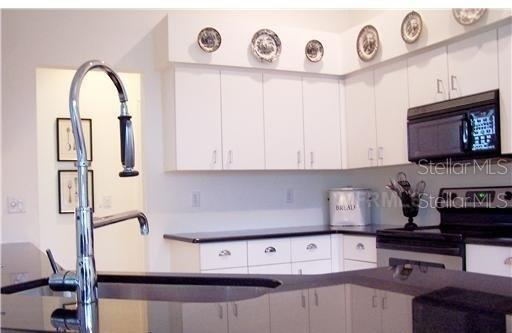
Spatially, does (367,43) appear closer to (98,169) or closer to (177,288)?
(98,169)

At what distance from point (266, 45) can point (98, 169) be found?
74.8 inches

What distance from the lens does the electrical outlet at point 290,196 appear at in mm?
4336

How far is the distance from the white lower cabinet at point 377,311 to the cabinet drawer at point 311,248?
235 centimetres

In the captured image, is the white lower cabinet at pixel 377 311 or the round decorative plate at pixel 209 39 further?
the round decorative plate at pixel 209 39

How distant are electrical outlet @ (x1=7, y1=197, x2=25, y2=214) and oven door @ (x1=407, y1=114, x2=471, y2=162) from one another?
2589mm

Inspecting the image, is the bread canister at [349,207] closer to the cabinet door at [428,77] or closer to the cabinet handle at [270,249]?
the cabinet handle at [270,249]

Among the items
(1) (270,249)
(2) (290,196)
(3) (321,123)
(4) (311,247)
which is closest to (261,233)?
(1) (270,249)

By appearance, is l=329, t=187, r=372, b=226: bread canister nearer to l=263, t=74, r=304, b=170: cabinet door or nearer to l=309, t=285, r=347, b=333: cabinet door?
l=263, t=74, r=304, b=170: cabinet door

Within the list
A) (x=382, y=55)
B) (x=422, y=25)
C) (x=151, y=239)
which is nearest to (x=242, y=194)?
(x=151, y=239)

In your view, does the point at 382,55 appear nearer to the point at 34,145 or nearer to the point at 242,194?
the point at 242,194

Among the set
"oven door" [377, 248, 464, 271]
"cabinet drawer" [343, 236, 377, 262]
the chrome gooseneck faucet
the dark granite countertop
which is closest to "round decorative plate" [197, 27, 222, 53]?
"cabinet drawer" [343, 236, 377, 262]

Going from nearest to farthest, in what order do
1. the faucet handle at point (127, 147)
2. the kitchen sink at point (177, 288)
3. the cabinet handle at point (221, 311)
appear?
the cabinet handle at point (221, 311)
the faucet handle at point (127, 147)
the kitchen sink at point (177, 288)

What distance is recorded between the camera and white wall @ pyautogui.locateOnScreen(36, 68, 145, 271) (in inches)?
175

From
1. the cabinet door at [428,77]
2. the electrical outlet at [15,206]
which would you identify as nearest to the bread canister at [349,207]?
the cabinet door at [428,77]
